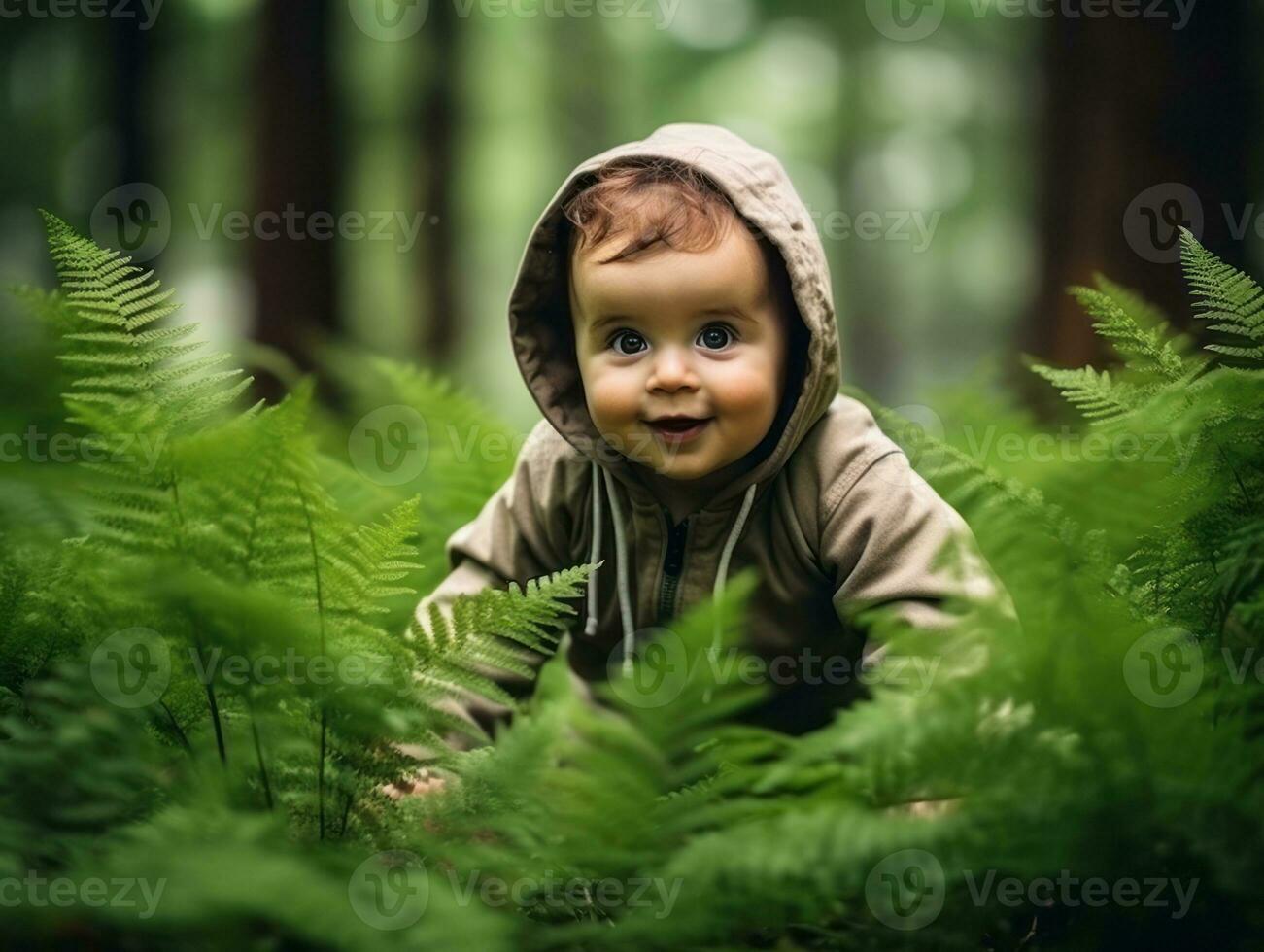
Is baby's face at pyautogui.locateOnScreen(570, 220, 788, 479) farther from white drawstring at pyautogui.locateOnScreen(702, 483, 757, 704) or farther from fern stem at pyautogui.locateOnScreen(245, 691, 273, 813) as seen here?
fern stem at pyautogui.locateOnScreen(245, 691, 273, 813)

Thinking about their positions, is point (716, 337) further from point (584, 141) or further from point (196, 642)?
point (584, 141)

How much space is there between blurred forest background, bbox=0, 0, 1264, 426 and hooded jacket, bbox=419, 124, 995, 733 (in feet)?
2.86

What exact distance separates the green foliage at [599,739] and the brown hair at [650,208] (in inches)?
26.2

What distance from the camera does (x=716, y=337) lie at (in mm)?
2367

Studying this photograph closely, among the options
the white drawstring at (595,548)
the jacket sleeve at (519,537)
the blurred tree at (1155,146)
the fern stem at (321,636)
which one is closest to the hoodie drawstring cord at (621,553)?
the white drawstring at (595,548)

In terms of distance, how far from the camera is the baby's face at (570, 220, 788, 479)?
2.29 m

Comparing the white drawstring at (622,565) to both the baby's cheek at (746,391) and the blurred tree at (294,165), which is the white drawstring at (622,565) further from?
the blurred tree at (294,165)

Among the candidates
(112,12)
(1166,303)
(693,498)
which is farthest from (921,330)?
(693,498)

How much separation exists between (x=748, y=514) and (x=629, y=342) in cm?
50

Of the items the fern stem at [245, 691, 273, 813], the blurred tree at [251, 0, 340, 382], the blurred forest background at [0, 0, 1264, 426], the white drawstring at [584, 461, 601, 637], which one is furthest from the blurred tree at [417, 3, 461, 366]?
the fern stem at [245, 691, 273, 813]

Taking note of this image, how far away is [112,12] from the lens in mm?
11875

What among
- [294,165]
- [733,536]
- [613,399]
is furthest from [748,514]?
[294,165]

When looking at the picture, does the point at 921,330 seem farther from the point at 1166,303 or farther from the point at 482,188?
the point at 1166,303

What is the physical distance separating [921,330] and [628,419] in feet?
119
